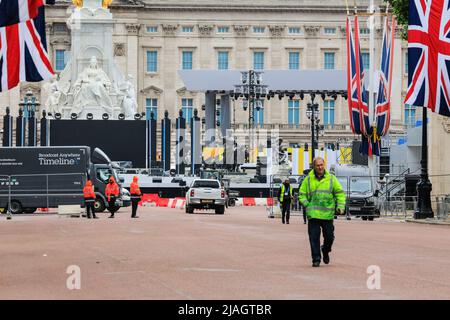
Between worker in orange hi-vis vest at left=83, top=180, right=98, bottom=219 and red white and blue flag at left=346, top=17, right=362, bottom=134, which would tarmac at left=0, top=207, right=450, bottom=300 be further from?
red white and blue flag at left=346, top=17, right=362, bottom=134

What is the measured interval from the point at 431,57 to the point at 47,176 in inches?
886

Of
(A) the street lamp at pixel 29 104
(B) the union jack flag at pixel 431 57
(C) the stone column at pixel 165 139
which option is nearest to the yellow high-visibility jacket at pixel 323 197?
(B) the union jack flag at pixel 431 57

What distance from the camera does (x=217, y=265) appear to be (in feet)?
66.8

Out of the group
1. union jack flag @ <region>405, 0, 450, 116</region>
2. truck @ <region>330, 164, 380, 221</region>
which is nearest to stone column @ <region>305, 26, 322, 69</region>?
truck @ <region>330, 164, 380, 221</region>

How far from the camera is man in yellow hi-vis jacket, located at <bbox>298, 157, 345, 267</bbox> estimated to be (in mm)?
20312

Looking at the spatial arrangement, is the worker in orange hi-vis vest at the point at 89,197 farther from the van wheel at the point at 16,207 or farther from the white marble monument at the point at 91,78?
the white marble monument at the point at 91,78

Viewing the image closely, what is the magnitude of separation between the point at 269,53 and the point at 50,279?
122 meters

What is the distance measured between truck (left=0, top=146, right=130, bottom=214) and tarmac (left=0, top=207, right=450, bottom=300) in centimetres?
1950

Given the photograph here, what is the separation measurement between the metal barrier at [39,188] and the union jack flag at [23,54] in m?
27.6

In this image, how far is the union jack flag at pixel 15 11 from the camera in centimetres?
2352

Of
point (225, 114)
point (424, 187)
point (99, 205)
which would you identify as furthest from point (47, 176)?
point (225, 114)

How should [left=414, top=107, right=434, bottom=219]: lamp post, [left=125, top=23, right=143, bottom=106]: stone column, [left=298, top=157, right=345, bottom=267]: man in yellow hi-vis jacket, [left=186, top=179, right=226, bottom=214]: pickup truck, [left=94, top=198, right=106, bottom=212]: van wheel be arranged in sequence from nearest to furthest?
[left=298, top=157, right=345, bottom=267]: man in yellow hi-vis jacket, [left=414, top=107, right=434, bottom=219]: lamp post, [left=186, top=179, right=226, bottom=214]: pickup truck, [left=94, top=198, right=106, bottom=212]: van wheel, [left=125, top=23, right=143, bottom=106]: stone column
